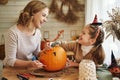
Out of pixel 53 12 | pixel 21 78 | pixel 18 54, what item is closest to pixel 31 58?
pixel 18 54

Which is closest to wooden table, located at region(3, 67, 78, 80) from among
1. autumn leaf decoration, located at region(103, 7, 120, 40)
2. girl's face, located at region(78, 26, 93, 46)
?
girl's face, located at region(78, 26, 93, 46)

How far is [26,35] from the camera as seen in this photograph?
1.70 m

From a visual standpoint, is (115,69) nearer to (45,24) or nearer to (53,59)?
(53,59)

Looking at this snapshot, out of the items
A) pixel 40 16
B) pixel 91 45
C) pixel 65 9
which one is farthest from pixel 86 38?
pixel 65 9

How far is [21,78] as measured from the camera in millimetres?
1360

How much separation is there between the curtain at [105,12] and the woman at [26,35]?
1.64 feet

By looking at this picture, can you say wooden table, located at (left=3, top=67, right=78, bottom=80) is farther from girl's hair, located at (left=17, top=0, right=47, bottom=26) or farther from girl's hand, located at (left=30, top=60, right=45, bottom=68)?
girl's hair, located at (left=17, top=0, right=47, bottom=26)

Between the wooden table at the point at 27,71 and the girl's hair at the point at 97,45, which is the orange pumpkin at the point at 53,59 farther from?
the girl's hair at the point at 97,45

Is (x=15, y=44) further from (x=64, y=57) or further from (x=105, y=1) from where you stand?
(x=105, y=1)

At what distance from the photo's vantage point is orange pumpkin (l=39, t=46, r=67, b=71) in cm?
150

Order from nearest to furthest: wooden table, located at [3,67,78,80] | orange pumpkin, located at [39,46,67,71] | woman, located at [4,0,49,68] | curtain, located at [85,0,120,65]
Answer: wooden table, located at [3,67,78,80] < orange pumpkin, located at [39,46,67,71] < woman, located at [4,0,49,68] < curtain, located at [85,0,120,65]

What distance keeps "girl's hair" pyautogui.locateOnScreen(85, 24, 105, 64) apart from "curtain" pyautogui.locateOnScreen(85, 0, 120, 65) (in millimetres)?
272

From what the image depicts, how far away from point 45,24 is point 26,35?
3.51ft

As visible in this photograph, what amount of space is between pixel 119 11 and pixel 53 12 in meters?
1.29
